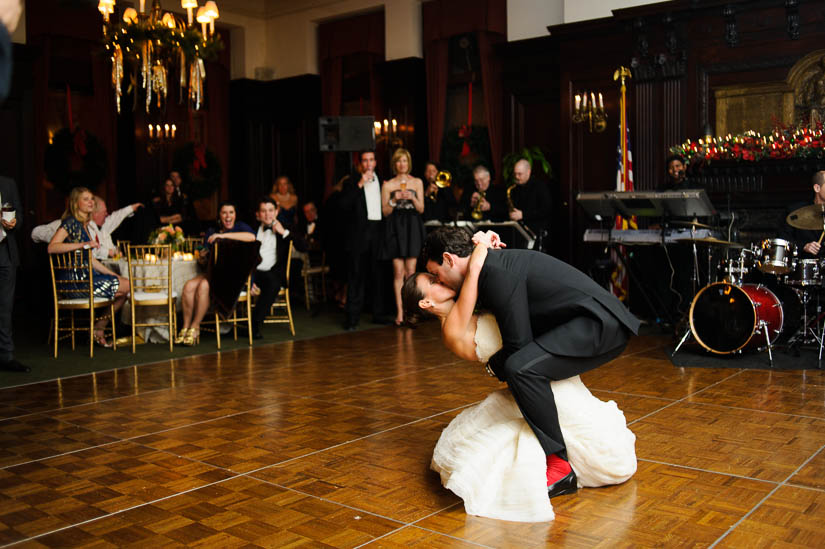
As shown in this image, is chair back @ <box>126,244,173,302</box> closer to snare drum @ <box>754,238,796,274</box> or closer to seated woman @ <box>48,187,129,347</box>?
seated woman @ <box>48,187,129,347</box>

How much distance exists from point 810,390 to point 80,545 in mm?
4026

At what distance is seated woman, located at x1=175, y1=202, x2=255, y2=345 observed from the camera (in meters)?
6.78

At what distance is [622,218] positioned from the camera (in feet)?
25.5

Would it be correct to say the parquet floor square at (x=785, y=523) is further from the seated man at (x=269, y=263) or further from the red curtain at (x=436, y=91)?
the red curtain at (x=436, y=91)

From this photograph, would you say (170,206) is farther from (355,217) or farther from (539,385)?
(539,385)

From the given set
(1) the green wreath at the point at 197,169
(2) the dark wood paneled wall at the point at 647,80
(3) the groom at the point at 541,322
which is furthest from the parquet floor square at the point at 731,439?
(1) the green wreath at the point at 197,169

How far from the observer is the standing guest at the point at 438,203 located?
8.49 m

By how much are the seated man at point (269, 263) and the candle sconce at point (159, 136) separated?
433 centimetres

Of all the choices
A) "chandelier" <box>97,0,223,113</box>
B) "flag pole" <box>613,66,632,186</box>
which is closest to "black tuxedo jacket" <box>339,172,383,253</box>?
"chandelier" <box>97,0,223,113</box>

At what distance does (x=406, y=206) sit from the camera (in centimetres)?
766

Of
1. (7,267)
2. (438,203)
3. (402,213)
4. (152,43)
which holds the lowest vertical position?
(7,267)

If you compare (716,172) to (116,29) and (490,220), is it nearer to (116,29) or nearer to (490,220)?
(490,220)

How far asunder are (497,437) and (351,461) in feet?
2.66

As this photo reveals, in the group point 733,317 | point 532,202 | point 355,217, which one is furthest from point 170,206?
point 733,317
